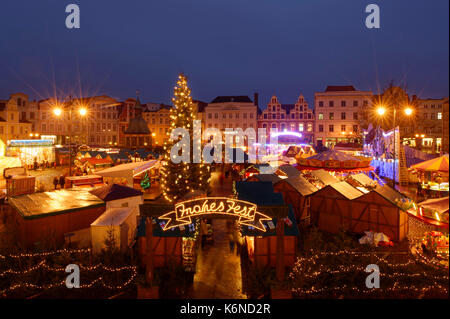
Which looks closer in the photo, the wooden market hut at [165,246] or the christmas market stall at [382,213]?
the wooden market hut at [165,246]

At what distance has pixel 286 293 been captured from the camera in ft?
25.5

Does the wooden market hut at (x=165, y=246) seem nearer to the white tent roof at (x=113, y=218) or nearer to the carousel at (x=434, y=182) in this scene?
the white tent roof at (x=113, y=218)

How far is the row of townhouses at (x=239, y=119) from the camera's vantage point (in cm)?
5303

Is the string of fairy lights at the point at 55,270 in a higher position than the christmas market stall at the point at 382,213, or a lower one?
lower

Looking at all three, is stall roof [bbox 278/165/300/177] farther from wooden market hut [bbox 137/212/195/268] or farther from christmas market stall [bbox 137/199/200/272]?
wooden market hut [bbox 137/212/195/268]

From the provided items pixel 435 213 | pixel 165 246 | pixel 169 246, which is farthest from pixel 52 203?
pixel 435 213

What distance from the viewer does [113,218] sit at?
10.8 meters

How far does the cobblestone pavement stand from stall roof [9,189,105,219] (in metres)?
5.68

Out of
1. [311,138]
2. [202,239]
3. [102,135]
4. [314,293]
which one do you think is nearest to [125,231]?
[202,239]

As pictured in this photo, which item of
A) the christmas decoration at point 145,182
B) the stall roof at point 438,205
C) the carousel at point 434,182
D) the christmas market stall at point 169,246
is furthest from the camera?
the christmas decoration at point 145,182

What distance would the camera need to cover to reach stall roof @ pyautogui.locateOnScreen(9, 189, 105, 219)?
11.2 m

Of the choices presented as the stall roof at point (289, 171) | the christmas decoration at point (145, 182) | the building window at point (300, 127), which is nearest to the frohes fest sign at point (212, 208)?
the stall roof at point (289, 171)

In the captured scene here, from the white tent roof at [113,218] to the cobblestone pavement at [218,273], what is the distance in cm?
337

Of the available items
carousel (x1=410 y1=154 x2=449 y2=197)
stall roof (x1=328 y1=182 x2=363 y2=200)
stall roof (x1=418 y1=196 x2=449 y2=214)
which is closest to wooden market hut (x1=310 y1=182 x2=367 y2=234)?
stall roof (x1=328 y1=182 x2=363 y2=200)
